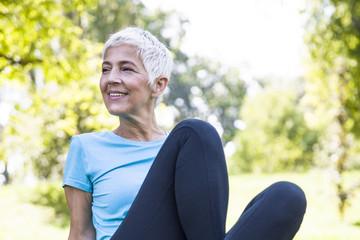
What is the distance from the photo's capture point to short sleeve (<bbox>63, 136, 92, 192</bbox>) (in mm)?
1717

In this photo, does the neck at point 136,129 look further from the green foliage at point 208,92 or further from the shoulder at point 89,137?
the green foliage at point 208,92

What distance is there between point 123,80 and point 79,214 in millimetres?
561

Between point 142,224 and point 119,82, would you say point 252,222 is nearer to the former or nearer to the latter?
point 142,224

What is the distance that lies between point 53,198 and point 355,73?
19.2ft

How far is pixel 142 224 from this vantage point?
4.76 ft

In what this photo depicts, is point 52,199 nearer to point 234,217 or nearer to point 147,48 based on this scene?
point 234,217

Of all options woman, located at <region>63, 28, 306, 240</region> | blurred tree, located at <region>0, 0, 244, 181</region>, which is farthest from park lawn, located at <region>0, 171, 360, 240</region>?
woman, located at <region>63, 28, 306, 240</region>

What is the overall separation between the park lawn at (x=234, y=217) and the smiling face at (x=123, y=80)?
4.79 metres

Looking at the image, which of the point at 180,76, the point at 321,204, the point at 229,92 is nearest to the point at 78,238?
the point at 321,204

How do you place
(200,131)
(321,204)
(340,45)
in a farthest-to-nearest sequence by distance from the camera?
(321,204)
(340,45)
(200,131)

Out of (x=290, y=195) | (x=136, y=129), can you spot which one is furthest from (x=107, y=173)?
(x=290, y=195)

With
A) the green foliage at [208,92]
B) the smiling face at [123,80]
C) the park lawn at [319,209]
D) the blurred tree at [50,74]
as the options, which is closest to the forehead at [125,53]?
the smiling face at [123,80]

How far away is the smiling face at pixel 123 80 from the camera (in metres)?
1.79

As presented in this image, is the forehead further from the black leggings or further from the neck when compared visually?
the black leggings
